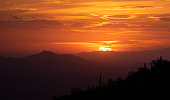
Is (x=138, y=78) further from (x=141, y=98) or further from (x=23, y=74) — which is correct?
(x=23, y=74)

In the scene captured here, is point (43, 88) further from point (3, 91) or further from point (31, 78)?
point (31, 78)

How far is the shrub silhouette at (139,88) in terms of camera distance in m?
28.1

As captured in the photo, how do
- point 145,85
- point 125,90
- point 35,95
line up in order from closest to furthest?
1. point 145,85
2. point 125,90
3. point 35,95

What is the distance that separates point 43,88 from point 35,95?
1470cm

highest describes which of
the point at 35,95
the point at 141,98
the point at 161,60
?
the point at 161,60

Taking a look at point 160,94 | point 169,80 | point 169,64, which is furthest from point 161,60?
point 160,94

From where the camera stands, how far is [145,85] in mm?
29547

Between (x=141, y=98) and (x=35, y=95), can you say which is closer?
(x=141, y=98)

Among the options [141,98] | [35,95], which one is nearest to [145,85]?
[141,98]

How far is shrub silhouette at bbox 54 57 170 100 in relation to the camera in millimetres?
28086

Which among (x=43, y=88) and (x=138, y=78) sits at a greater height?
(x=138, y=78)

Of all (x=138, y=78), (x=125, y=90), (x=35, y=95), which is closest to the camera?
(x=125, y=90)

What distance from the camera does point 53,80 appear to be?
162500 mm

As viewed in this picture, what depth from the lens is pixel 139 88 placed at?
29438 mm
